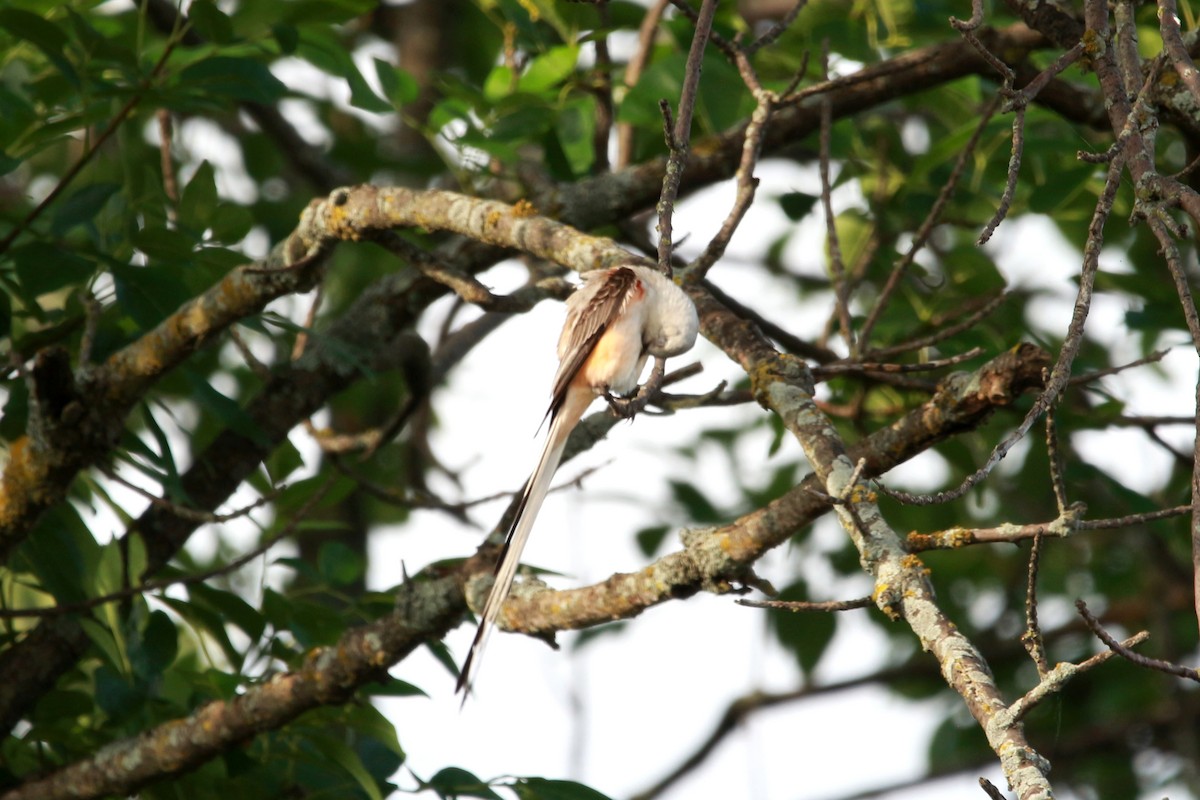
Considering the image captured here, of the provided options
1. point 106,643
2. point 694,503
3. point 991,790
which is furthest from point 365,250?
point 991,790

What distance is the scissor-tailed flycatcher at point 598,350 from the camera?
3002 millimetres

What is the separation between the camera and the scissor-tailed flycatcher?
3002 millimetres

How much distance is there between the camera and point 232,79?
12.4ft

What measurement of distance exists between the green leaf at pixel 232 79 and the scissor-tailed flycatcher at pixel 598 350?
3.75 ft

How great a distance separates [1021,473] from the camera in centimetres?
573

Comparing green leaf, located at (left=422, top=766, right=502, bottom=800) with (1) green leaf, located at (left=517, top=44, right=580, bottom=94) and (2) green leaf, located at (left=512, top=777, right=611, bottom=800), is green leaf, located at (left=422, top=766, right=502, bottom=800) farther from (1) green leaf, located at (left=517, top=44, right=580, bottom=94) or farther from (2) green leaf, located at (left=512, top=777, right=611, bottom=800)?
(1) green leaf, located at (left=517, top=44, right=580, bottom=94)

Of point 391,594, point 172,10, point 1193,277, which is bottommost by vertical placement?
point 391,594

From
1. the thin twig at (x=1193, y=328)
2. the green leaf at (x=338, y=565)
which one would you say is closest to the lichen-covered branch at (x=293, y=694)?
the green leaf at (x=338, y=565)

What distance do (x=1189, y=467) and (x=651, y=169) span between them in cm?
235

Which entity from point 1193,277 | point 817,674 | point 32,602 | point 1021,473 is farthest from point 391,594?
point 1193,277

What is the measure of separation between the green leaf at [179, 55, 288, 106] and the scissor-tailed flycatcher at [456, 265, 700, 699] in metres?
1.14

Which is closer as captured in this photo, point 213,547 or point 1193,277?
point 1193,277

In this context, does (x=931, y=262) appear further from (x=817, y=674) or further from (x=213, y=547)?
(x=213, y=547)

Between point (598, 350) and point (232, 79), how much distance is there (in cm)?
145
